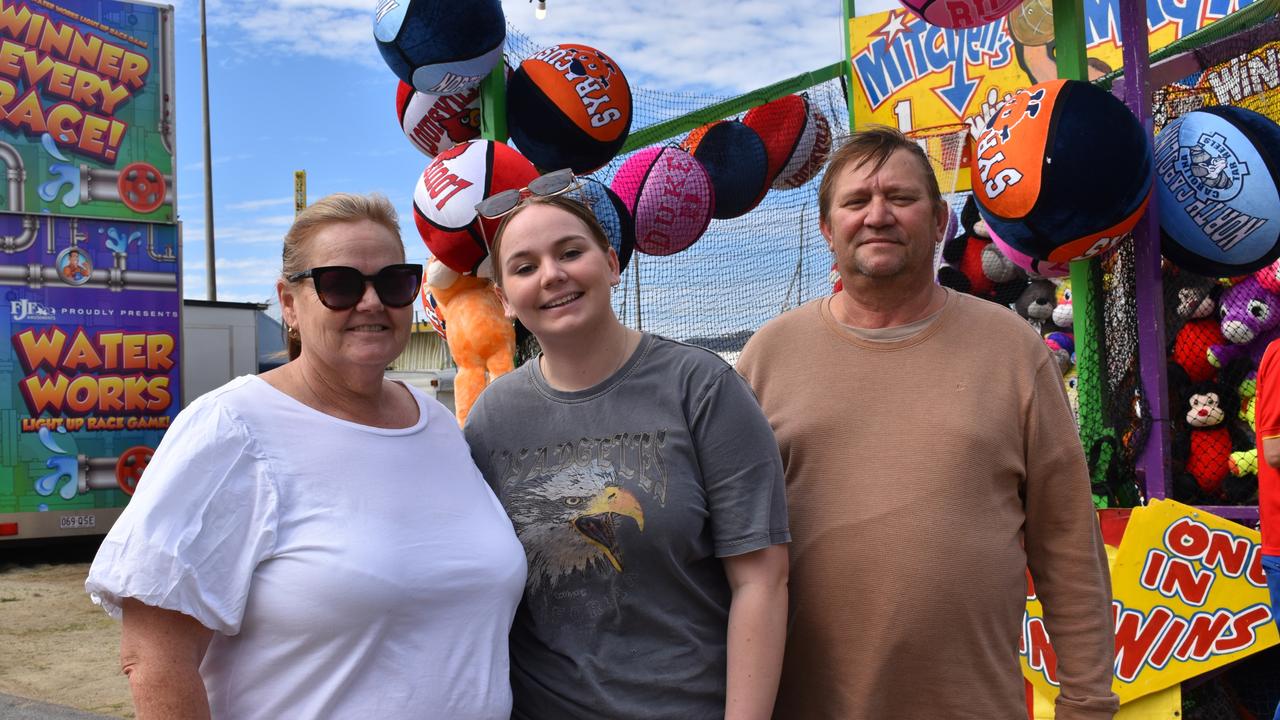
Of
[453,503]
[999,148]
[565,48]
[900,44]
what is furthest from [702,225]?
[453,503]

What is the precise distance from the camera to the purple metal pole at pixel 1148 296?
438 cm

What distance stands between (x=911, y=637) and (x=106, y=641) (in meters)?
7.08

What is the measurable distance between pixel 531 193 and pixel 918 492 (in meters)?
0.95

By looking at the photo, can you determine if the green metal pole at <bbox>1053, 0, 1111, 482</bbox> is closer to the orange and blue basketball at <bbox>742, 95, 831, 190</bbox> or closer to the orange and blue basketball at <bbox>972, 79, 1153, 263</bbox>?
the orange and blue basketball at <bbox>972, 79, 1153, 263</bbox>

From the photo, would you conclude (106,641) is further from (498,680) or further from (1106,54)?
(1106,54)

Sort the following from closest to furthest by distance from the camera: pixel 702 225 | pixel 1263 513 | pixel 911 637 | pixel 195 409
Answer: pixel 195 409 → pixel 911 637 → pixel 1263 513 → pixel 702 225

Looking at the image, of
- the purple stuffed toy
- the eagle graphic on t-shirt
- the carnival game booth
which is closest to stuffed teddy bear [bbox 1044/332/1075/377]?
the carnival game booth

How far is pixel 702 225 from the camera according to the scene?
657cm

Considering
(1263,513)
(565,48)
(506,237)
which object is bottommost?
(1263,513)

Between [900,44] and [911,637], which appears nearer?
[911,637]

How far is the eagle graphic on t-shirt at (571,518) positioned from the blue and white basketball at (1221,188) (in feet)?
11.5

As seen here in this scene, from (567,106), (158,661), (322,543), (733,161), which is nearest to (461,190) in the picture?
(567,106)

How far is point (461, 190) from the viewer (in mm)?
4988

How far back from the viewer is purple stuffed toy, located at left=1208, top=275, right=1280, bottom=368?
Result: 6.38m
